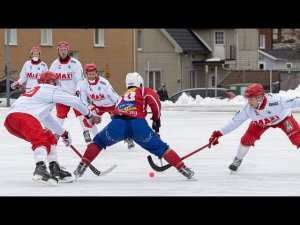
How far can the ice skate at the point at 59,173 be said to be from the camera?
975cm

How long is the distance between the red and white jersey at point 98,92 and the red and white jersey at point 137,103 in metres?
3.11

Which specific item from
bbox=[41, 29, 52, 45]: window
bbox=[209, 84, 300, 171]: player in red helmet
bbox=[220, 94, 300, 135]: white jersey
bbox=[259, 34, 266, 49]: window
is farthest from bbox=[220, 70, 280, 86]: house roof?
bbox=[220, 94, 300, 135]: white jersey

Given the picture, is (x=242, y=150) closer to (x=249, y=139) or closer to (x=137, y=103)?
(x=249, y=139)

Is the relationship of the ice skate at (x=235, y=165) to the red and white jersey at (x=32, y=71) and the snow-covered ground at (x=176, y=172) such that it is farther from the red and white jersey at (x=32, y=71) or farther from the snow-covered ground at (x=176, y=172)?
the red and white jersey at (x=32, y=71)

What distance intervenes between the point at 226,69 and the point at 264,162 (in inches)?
1500

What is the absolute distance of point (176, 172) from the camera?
1076 centimetres

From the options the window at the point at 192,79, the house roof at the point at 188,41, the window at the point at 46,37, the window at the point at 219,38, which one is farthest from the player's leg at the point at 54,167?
the window at the point at 219,38

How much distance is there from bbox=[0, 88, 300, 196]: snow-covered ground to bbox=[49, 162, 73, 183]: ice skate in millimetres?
120

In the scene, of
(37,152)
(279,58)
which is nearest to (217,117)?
(37,152)

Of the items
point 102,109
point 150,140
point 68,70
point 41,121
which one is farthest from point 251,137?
point 68,70

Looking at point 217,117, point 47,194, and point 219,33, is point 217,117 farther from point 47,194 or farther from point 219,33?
point 219,33

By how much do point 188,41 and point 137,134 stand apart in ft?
133

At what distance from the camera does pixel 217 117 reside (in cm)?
2178
